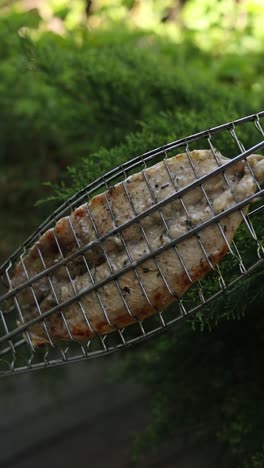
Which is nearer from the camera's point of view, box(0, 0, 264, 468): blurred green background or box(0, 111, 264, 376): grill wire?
box(0, 111, 264, 376): grill wire

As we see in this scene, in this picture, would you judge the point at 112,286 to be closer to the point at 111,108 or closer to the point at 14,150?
the point at 111,108

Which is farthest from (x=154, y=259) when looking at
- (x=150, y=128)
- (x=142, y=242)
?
(x=150, y=128)

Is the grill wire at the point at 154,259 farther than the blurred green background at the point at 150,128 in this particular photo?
No

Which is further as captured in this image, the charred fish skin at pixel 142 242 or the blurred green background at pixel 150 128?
the blurred green background at pixel 150 128

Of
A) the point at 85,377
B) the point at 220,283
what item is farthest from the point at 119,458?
the point at 220,283

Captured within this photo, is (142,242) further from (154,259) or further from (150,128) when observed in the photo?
(150,128)

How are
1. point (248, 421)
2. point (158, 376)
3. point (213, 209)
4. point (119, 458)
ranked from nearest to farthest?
point (213, 209), point (248, 421), point (158, 376), point (119, 458)
